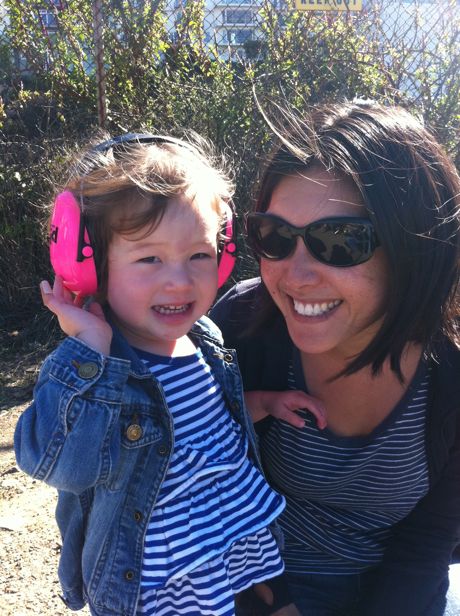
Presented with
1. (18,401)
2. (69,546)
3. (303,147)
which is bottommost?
(18,401)

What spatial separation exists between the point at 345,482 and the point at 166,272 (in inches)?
33.9

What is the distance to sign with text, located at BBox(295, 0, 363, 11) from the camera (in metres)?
4.78

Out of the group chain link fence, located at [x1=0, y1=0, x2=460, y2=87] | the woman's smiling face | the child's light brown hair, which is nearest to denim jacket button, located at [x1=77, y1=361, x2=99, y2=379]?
the child's light brown hair

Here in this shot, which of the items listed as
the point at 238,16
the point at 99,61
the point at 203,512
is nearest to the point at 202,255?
the point at 203,512

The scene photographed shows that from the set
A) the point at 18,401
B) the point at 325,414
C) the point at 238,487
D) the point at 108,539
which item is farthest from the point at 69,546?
the point at 18,401

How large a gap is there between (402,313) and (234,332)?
60 cm

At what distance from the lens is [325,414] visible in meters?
1.95

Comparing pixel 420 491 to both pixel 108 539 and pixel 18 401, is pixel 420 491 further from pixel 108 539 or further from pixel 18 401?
pixel 18 401

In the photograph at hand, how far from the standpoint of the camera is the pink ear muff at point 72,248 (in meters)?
1.62

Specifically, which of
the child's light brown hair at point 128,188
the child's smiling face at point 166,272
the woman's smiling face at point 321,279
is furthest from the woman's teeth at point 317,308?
the child's light brown hair at point 128,188

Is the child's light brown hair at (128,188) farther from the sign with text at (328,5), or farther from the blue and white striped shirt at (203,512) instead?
the sign with text at (328,5)

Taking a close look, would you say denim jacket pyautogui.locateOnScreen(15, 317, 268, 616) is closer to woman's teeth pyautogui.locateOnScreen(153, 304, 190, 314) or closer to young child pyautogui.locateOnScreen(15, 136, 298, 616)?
young child pyautogui.locateOnScreen(15, 136, 298, 616)

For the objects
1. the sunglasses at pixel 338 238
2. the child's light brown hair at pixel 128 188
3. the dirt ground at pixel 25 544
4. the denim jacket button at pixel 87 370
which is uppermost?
the child's light brown hair at pixel 128 188

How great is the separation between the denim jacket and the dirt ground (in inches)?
39.4
